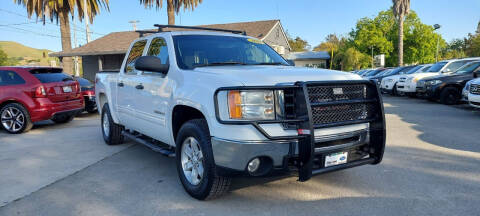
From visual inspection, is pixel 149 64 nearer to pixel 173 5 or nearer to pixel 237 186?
pixel 237 186

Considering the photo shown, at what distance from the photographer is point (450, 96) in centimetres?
1229

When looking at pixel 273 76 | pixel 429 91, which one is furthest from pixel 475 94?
pixel 273 76

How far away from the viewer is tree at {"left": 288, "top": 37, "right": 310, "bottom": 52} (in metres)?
86.7

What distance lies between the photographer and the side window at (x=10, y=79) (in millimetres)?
7828

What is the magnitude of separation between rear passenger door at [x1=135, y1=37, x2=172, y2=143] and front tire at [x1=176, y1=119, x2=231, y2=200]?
0.51 metres

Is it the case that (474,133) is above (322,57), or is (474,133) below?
below

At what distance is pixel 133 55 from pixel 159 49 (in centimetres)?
110

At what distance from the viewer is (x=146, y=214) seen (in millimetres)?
3301

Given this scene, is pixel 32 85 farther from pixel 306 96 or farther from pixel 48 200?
pixel 306 96

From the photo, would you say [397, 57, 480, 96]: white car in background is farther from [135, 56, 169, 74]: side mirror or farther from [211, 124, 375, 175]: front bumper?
[135, 56, 169, 74]: side mirror

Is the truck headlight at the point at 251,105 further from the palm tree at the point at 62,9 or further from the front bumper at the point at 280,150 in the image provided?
the palm tree at the point at 62,9

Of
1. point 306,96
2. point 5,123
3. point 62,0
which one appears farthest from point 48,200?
point 62,0

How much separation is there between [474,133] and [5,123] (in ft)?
33.4

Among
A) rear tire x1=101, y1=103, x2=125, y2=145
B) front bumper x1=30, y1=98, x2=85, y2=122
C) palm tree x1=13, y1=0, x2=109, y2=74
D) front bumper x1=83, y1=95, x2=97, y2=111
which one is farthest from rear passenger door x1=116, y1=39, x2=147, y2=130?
palm tree x1=13, y1=0, x2=109, y2=74
